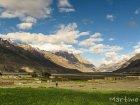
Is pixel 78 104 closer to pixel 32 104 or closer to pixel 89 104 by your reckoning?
pixel 89 104

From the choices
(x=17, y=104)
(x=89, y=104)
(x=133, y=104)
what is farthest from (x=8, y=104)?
(x=133, y=104)

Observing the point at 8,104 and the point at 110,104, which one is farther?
the point at 110,104

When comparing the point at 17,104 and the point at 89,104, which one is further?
the point at 89,104

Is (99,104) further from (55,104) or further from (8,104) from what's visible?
(8,104)

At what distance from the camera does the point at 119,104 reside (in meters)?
33.4

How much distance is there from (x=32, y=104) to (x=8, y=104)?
8.62 ft

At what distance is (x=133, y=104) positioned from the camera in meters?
33.2

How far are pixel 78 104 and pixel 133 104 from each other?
255 inches

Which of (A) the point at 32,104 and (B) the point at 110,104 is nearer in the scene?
(A) the point at 32,104

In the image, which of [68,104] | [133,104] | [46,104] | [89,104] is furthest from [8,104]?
[133,104]

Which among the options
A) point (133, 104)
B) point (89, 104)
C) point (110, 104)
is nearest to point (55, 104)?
point (89, 104)

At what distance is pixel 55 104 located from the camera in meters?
32.5

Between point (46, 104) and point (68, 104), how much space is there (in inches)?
100

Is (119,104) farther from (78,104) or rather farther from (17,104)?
(17,104)
